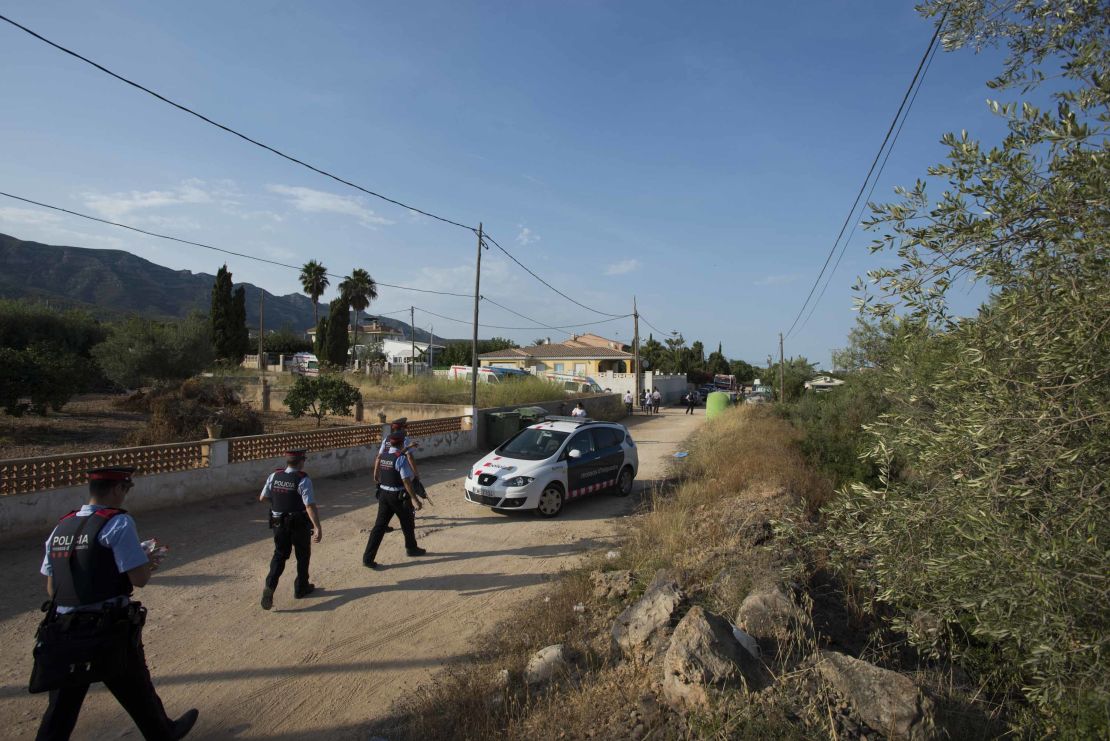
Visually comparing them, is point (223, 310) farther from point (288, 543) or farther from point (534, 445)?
point (288, 543)

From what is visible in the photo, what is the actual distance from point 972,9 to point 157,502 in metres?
11.2

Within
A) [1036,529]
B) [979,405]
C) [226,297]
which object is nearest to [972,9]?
[979,405]

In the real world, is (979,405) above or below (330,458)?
above

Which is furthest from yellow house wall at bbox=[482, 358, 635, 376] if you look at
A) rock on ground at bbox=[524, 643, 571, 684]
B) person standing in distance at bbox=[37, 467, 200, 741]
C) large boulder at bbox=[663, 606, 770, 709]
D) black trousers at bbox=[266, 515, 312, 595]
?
person standing in distance at bbox=[37, 467, 200, 741]

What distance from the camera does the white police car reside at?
9.12m

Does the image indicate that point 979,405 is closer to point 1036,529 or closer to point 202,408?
point 1036,529

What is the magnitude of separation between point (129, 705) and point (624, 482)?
8881mm

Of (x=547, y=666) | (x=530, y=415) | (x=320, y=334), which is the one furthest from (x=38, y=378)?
(x=320, y=334)

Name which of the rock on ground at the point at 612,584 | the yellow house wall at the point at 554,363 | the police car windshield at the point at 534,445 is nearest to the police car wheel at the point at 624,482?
the police car windshield at the point at 534,445

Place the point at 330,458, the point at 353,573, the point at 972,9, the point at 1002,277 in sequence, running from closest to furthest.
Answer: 1. the point at 1002,277
2. the point at 972,9
3. the point at 353,573
4. the point at 330,458

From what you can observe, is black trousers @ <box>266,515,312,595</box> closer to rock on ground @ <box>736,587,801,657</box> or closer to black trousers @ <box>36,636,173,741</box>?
black trousers @ <box>36,636,173,741</box>

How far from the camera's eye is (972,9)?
403 centimetres

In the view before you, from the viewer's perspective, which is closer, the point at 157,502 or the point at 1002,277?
the point at 1002,277

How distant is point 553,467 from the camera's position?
9492 mm
